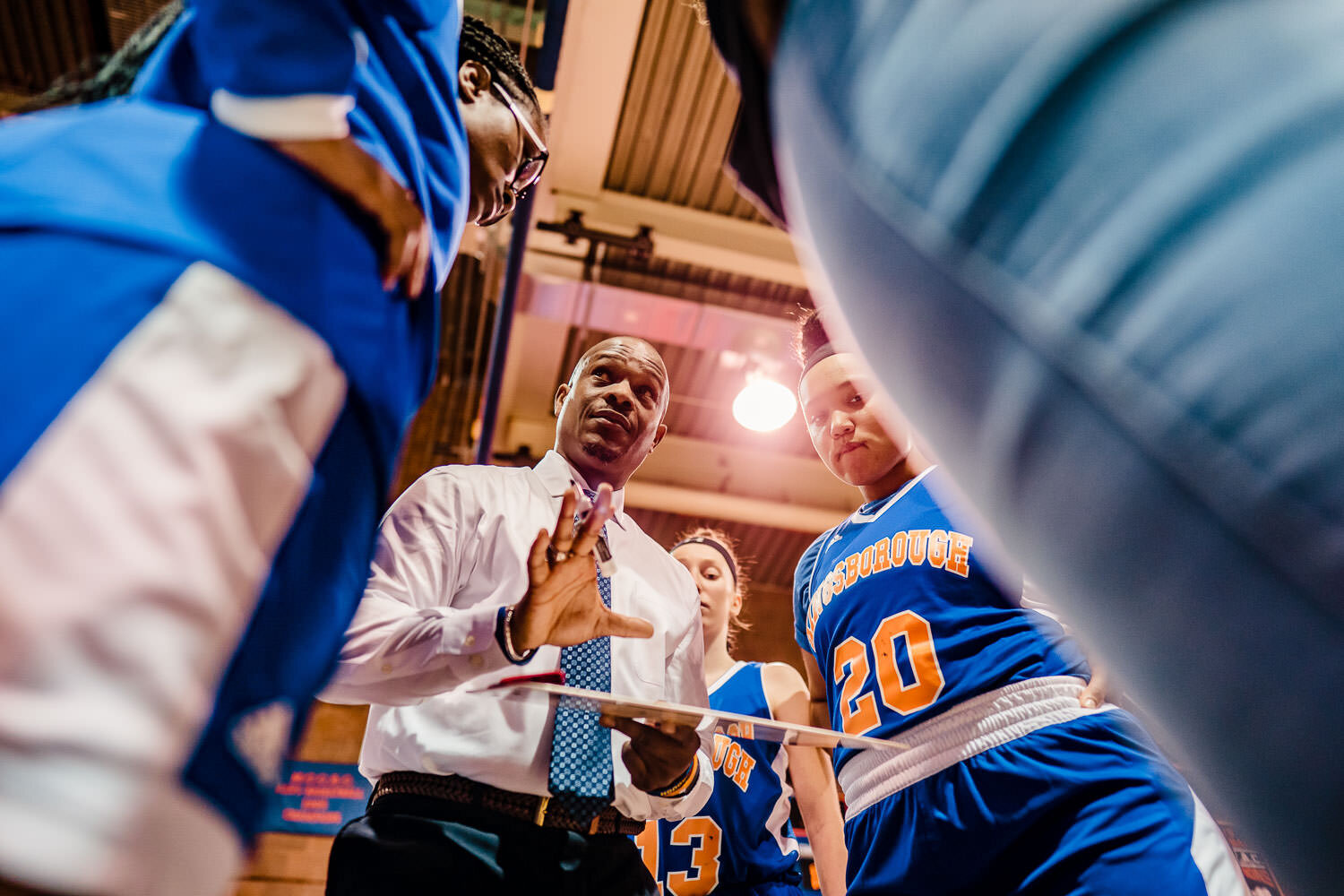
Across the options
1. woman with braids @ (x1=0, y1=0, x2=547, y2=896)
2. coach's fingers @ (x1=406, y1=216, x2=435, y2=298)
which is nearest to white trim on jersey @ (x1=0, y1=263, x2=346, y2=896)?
woman with braids @ (x1=0, y1=0, x2=547, y2=896)

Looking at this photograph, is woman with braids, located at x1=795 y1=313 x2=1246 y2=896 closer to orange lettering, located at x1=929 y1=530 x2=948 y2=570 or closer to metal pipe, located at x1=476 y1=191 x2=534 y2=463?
orange lettering, located at x1=929 y1=530 x2=948 y2=570

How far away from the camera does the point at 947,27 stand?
1.23 ft

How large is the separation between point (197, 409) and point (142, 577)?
114 millimetres

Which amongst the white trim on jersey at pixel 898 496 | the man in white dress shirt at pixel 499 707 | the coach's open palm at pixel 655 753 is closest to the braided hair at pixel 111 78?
the man in white dress shirt at pixel 499 707

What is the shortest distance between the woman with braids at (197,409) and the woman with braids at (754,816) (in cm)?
185

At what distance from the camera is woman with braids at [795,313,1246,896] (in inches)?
55.7

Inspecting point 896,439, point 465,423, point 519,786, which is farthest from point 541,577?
point 465,423

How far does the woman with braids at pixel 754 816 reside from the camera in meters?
2.68

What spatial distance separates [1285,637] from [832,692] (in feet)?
5.92

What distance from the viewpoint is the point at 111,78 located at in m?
0.83

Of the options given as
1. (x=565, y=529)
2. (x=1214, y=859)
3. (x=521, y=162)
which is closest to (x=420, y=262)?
(x=521, y=162)

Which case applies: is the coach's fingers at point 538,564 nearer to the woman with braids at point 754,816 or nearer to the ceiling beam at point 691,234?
the woman with braids at point 754,816

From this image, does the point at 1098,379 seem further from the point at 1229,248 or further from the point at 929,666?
the point at 929,666

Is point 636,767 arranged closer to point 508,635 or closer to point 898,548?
point 508,635
